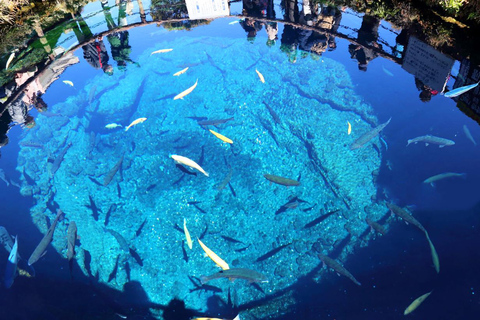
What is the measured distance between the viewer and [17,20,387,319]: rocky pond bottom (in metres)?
4.66

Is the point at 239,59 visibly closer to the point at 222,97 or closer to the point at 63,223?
the point at 222,97

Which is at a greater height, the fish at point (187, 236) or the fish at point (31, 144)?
the fish at point (31, 144)

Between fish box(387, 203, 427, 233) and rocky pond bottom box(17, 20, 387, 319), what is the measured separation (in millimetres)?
376

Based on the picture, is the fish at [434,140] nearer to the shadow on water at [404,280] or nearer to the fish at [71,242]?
the shadow on water at [404,280]

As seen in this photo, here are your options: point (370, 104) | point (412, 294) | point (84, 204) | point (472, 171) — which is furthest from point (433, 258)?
point (84, 204)

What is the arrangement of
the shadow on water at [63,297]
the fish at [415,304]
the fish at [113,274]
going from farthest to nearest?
the fish at [113,274]
the shadow on water at [63,297]
the fish at [415,304]

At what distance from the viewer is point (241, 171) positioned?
578 centimetres

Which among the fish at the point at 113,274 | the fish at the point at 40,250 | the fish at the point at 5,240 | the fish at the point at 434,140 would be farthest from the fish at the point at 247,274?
the fish at the point at 434,140

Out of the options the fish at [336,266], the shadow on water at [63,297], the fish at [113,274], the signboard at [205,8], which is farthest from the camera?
the signboard at [205,8]

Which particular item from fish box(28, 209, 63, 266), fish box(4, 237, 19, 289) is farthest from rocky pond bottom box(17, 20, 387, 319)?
fish box(4, 237, 19, 289)

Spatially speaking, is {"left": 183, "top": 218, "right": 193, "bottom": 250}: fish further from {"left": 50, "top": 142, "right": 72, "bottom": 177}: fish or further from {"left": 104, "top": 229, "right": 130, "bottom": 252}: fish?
{"left": 50, "top": 142, "right": 72, "bottom": 177}: fish

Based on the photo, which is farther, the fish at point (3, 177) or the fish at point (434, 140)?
the fish at point (3, 177)

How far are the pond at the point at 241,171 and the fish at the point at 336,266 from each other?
28mm

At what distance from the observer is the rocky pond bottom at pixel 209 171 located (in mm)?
4660
